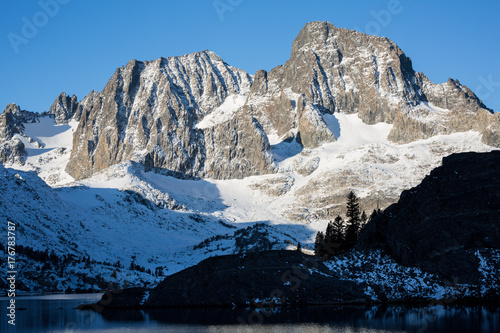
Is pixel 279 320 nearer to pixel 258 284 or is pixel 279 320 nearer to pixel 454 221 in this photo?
pixel 258 284

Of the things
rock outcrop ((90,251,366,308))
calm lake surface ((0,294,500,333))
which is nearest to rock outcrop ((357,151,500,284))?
calm lake surface ((0,294,500,333))

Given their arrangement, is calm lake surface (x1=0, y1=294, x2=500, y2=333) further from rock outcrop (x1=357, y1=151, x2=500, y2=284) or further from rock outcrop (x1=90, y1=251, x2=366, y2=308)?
rock outcrop (x1=357, y1=151, x2=500, y2=284)

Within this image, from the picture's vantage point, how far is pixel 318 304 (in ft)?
449

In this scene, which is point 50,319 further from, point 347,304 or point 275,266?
point 347,304

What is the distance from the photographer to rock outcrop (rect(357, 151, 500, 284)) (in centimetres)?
12962

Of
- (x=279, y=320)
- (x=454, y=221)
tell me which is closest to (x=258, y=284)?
(x=279, y=320)

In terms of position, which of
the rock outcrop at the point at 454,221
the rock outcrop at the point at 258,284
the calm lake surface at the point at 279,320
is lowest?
the calm lake surface at the point at 279,320

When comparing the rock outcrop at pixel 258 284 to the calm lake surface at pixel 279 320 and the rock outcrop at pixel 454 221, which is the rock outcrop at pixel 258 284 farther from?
the rock outcrop at pixel 454 221

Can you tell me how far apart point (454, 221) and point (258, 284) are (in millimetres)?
40962

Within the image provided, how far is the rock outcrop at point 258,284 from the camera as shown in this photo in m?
137

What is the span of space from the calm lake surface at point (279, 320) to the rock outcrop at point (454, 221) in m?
9.29

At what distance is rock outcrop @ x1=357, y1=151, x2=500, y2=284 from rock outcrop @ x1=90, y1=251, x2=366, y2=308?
1486 centimetres

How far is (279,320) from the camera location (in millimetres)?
117188

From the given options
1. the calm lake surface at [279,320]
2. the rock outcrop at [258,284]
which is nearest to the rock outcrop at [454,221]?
the calm lake surface at [279,320]
